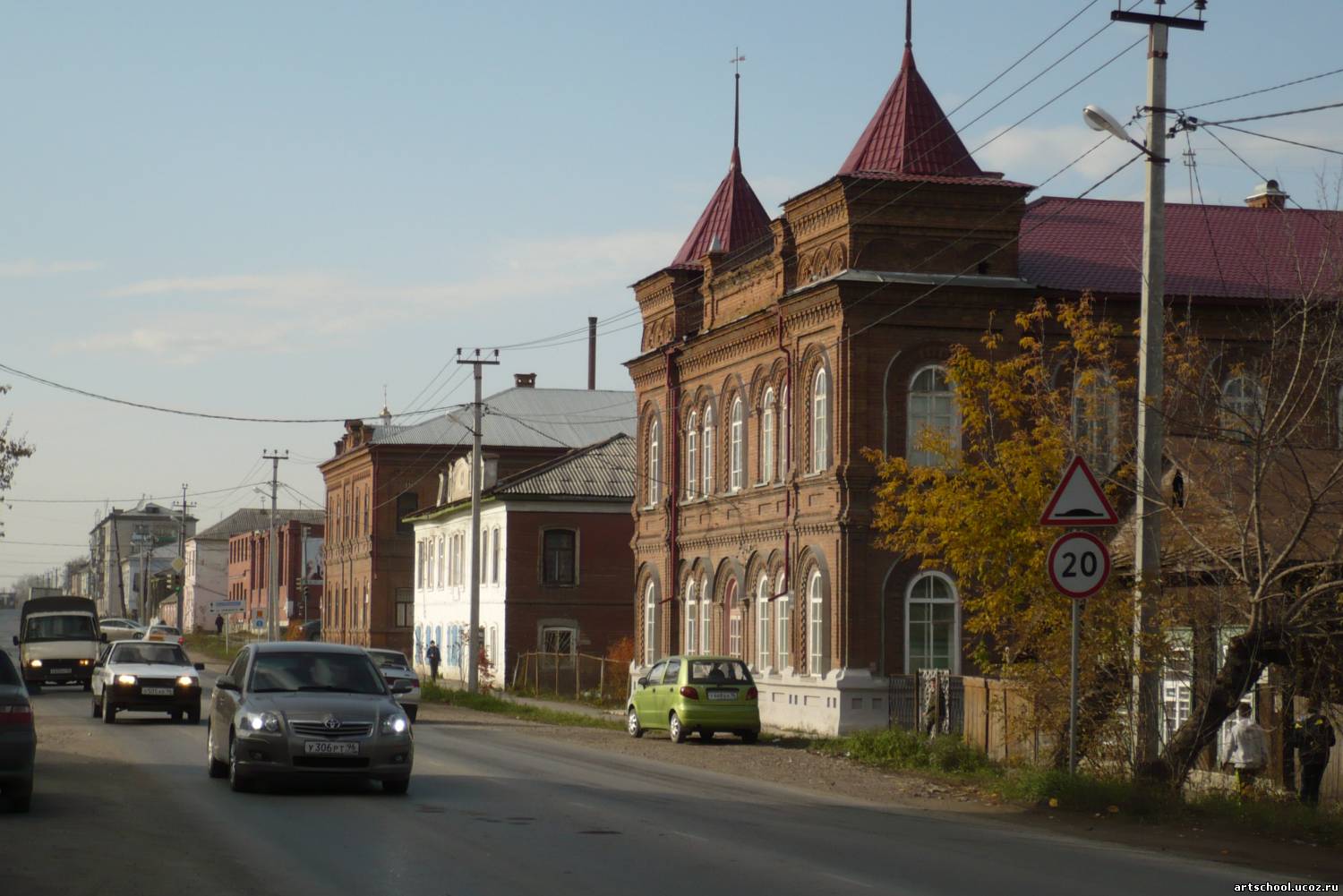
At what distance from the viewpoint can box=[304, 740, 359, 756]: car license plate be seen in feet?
57.3

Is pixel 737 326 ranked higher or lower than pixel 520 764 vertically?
higher

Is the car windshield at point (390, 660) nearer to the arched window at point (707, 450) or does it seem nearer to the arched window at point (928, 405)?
the arched window at point (707, 450)

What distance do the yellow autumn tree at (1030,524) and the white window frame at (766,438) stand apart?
14084 mm

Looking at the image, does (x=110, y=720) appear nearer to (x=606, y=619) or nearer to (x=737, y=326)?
(x=737, y=326)

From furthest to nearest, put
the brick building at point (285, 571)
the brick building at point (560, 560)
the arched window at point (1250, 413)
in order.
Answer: the brick building at point (285, 571), the brick building at point (560, 560), the arched window at point (1250, 413)

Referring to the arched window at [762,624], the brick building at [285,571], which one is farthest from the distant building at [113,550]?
the arched window at [762,624]

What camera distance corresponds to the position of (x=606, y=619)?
61.8 meters

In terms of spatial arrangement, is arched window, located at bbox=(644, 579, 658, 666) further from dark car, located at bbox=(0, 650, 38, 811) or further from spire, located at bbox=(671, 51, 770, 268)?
dark car, located at bbox=(0, 650, 38, 811)

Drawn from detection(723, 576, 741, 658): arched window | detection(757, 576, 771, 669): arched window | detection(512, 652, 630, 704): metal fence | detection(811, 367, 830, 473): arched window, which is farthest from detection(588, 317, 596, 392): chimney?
detection(811, 367, 830, 473): arched window

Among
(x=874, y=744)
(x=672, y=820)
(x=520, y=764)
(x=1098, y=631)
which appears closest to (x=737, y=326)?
(x=874, y=744)

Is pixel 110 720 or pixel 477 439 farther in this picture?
pixel 477 439

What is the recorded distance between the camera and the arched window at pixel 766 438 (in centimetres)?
4006

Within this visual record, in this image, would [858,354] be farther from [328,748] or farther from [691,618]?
[328,748]

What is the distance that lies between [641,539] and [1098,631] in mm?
29700
